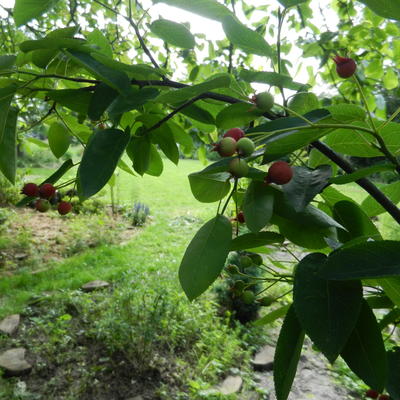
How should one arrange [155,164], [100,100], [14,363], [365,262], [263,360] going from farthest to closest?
[263,360] → [14,363] → [155,164] → [100,100] → [365,262]

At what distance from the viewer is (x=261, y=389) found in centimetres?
251

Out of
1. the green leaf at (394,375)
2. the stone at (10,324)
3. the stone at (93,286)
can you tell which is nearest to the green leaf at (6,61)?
the green leaf at (394,375)

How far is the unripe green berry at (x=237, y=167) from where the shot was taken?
0.32 metres

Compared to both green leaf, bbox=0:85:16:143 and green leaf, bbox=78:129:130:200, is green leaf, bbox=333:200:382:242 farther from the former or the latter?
green leaf, bbox=0:85:16:143

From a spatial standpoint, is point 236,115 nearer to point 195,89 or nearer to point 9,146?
point 195,89

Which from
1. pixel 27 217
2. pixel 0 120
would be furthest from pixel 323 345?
pixel 27 217

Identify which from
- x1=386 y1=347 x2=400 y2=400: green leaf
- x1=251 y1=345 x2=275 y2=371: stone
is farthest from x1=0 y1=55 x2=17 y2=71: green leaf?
x1=251 y1=345 x2=275 y2=371: stone

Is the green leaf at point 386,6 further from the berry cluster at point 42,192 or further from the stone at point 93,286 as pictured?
the stone at point 93,286

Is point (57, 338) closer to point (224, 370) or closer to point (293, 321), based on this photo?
point (224, 370)

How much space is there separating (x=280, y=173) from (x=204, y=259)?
4.6 inches

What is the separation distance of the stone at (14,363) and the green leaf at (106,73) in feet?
8.71

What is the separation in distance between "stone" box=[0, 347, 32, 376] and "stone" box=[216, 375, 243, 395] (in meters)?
1.33

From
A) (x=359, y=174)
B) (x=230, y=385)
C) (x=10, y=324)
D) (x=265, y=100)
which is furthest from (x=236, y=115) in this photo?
(x=10, y=324)

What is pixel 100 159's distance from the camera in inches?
14.6
